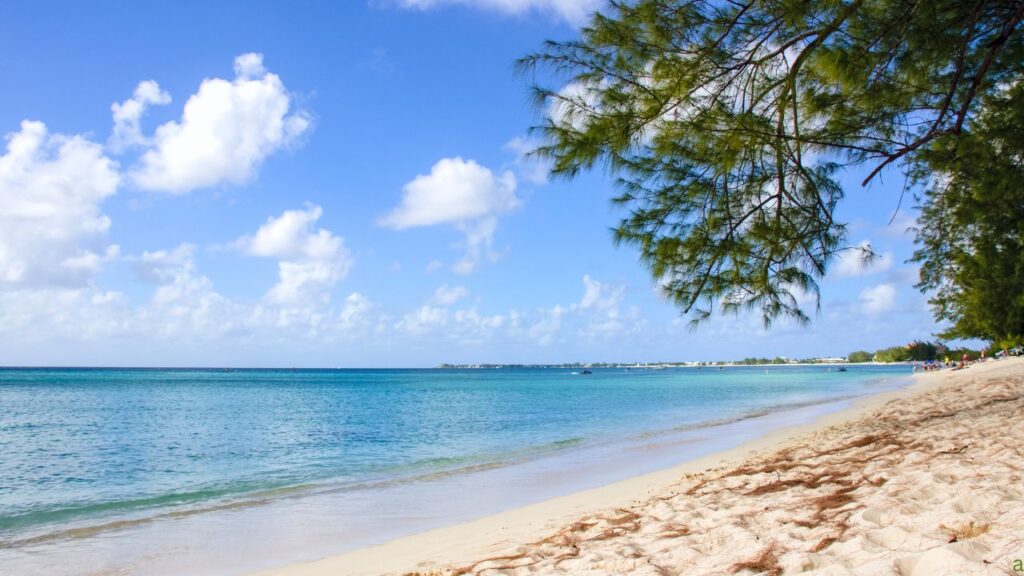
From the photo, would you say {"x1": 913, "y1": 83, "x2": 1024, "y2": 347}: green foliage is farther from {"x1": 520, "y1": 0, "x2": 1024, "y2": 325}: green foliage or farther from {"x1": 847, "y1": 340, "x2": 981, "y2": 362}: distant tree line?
{"x1": 847, "y1": 340, "x2": 981, "y2": 362}: distant tree line

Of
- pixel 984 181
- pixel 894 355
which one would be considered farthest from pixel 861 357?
pixel 984 181

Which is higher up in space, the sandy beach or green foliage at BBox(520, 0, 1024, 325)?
green foliage at BBox(520, 0, 1024, 325)

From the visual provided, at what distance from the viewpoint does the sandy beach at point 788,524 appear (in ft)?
10.8

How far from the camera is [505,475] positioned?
11.7 m

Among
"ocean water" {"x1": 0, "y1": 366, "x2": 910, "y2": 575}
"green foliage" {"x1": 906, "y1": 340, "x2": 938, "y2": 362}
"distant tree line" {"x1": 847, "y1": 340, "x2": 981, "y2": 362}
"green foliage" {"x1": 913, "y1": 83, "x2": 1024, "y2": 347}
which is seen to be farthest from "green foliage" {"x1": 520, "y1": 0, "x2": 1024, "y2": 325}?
"green foliage" {"x1": 906, "y1": 340, "x2": 938, "y2": 362}

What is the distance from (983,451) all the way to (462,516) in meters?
5.64

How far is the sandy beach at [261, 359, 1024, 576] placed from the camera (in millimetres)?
3303

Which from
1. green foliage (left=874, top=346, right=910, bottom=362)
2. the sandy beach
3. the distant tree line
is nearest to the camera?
the sandy beach

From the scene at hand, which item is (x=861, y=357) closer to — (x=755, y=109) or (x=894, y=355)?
(x=894, y=355)

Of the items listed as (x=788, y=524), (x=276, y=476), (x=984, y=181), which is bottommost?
(x=276, y=476)

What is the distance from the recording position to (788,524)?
427cm

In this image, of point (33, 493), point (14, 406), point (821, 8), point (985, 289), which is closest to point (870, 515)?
point (821, 8)

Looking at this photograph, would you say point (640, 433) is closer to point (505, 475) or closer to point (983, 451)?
point (505, 475)

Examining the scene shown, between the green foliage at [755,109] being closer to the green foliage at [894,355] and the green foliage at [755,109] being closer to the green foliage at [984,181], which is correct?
the green foliage at [984,181]
